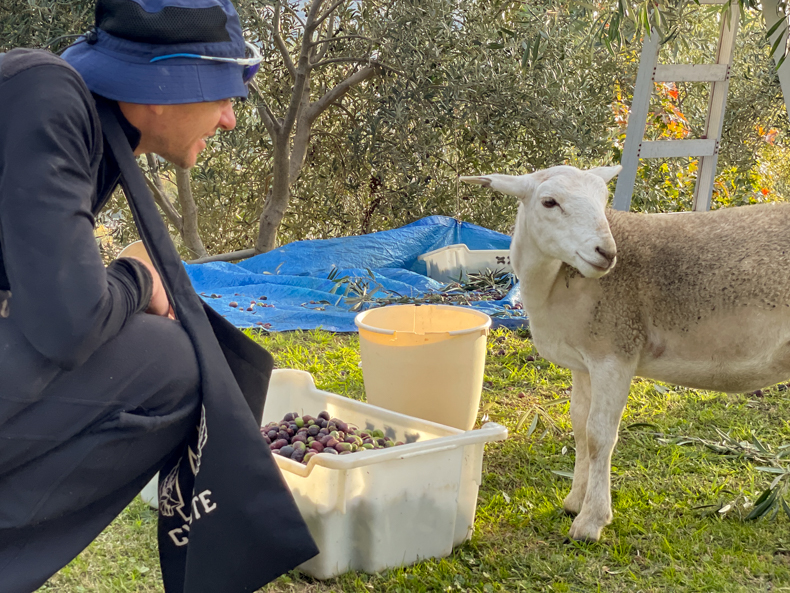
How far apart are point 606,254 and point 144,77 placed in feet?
4.78

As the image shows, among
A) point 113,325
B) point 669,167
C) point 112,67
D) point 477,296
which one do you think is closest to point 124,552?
point 113,325

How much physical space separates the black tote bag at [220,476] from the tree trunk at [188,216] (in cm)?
527

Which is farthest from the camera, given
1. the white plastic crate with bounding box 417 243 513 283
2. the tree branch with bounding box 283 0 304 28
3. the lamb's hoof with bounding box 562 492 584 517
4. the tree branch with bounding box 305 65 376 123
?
the tree branch with bounding box 305 65 376 123

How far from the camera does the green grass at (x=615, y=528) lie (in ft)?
7.68

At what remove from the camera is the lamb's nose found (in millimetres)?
2395

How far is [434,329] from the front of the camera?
377 centimetres

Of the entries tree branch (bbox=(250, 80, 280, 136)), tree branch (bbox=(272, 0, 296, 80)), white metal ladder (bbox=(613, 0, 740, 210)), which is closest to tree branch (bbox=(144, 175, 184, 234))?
tree branch (bbox=(250, 80, 280, 136))

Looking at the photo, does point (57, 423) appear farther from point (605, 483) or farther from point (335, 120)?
point (335, 120)

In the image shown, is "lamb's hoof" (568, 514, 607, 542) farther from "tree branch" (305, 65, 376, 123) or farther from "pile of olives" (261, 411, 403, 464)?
"tree branch" (305, 65, 376, 123)

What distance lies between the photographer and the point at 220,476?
1.75m

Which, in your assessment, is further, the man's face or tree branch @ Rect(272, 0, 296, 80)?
tree branch @ Rect(272, 0, 296, 80)

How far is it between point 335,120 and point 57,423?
6.64 meters

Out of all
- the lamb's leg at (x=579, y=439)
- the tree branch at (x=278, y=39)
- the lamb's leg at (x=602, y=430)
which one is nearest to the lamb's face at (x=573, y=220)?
the lamb's leg at (x=602, y=430)

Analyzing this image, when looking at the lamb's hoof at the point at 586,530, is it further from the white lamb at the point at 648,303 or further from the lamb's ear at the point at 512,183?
the lamb's ear at the point at 512,183
